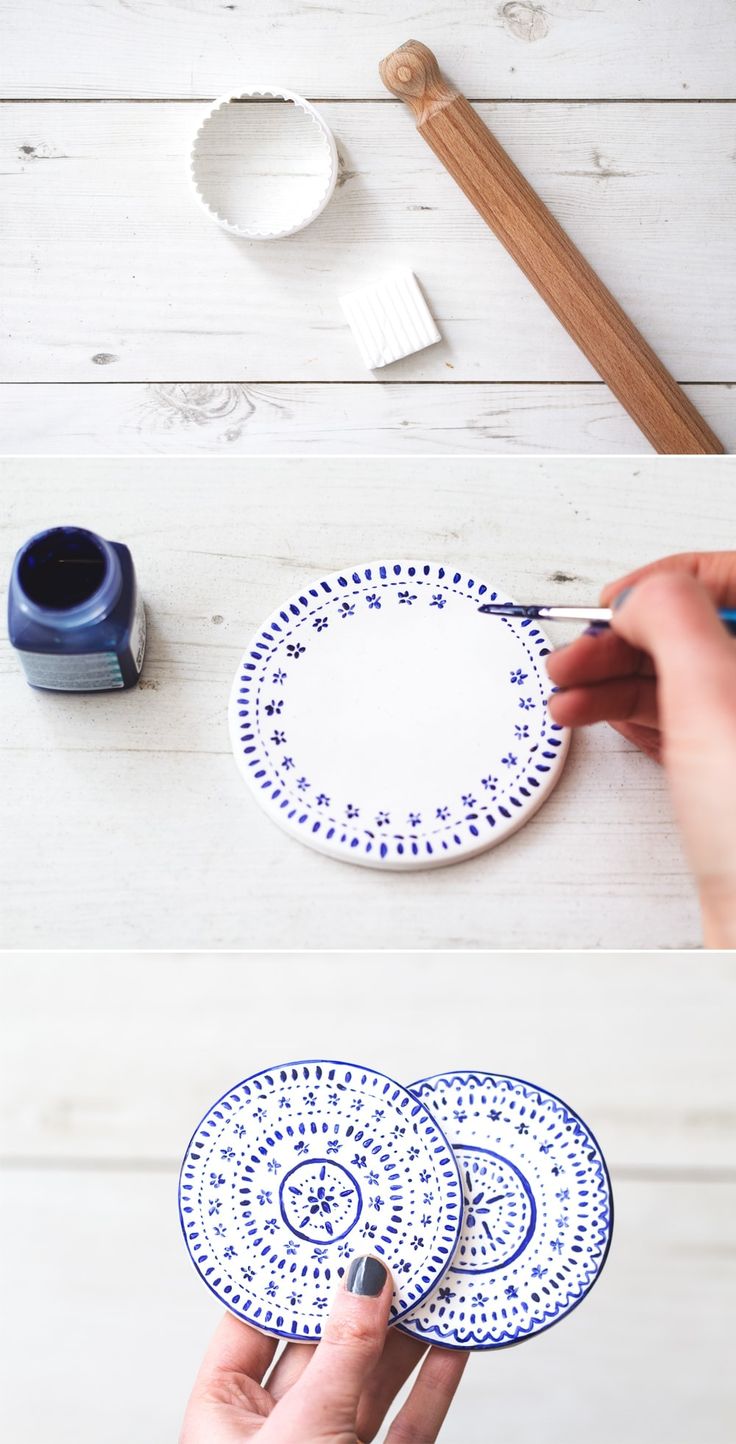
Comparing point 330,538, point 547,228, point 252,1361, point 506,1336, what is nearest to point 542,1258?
point 506,1336

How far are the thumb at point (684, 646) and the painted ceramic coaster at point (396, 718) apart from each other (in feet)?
0.36

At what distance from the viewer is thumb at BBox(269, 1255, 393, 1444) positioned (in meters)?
0.64

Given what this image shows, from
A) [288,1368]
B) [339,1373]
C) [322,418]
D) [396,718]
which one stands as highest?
[396,718]

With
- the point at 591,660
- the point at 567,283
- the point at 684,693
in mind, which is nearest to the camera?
the point at 684,693

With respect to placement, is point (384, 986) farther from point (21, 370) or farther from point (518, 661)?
point (21, 370)

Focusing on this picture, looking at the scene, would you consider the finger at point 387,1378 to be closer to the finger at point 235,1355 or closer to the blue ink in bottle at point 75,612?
the finger at point 235,1355

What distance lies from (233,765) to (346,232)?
591mm

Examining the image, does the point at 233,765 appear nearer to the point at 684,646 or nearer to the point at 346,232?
the point at 684,646

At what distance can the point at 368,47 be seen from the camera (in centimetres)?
108

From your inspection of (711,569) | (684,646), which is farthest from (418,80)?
(684,646)

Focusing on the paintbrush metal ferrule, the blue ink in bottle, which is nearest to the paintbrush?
the paintbrush metal ferrule

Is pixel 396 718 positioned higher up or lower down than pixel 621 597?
lower down

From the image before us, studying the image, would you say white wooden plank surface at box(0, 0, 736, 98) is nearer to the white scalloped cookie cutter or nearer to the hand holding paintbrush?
the white scalloped cookie cutter

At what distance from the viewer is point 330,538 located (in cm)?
77
